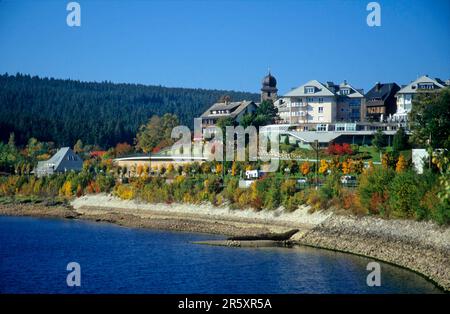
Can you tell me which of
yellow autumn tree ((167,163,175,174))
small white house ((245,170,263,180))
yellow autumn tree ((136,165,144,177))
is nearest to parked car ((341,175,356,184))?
small white house ((245,170,263,180))

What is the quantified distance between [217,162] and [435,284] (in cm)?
3494

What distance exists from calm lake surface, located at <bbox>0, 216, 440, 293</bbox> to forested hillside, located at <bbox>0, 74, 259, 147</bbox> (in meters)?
63.7

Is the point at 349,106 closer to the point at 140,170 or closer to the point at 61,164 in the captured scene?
the point at 140,170

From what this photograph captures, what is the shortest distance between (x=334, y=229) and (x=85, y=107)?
108m

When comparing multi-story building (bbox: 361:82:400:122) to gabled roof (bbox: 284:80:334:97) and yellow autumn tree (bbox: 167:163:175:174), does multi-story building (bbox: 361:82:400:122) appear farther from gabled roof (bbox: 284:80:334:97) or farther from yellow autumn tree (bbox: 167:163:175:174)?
yellow autumn tree (bbox: 167:163:175:174)

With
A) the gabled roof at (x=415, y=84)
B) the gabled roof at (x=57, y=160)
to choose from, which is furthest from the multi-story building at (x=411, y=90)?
the gabled roof at (x=57, y=160)

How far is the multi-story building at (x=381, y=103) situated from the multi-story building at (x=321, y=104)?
5.00ft

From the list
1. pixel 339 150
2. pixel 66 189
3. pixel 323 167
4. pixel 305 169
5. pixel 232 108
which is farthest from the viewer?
pixel 232 108

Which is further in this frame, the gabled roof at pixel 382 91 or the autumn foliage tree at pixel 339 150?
the gabled roof at pixel 382 91

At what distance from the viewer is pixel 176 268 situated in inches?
1194

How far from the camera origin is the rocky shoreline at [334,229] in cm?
2981

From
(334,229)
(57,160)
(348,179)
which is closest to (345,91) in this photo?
(348,179)

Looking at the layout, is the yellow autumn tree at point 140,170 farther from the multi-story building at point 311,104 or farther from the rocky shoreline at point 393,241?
the rocky shoreline at point 393,241

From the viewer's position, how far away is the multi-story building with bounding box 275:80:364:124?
6931cm
